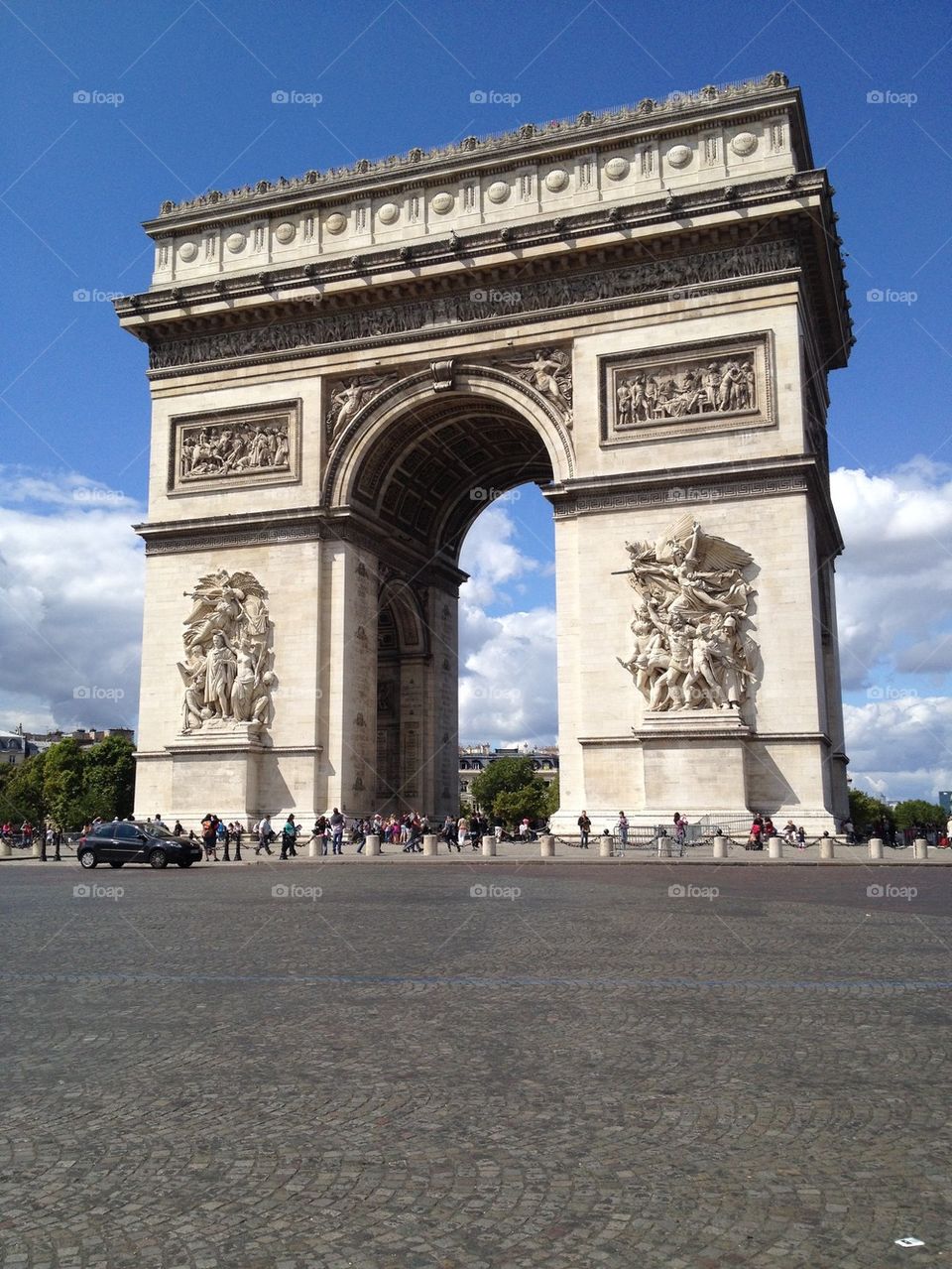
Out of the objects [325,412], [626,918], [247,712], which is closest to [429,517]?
[325,412]

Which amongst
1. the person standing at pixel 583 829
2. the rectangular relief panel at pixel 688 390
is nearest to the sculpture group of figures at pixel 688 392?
the rectangular relief panel at pixel 688 390

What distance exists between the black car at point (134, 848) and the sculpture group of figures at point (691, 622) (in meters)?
11.3

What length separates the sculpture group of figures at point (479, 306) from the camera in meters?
28.6

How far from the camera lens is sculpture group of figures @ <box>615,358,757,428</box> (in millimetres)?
28375

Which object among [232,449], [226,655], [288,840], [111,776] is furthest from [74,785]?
[288,840]

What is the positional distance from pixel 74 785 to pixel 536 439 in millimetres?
53596

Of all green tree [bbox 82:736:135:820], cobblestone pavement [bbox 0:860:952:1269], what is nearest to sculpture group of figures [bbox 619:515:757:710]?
cobblestone pavement [bbox 0:860:952:1269]

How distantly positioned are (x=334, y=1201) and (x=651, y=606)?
24861 millimetres

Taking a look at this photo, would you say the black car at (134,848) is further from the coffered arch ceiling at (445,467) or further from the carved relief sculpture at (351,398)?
the carved relief sculpture at (351,398)

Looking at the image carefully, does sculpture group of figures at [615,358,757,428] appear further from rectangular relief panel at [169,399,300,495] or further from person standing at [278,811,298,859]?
person standing at [278,811,298,859]

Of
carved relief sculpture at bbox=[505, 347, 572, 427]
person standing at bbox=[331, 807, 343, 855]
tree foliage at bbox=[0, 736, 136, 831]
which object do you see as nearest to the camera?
person standing at bbox=[331, 807, 343, 855]

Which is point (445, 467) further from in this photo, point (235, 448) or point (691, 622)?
point (691, 622)

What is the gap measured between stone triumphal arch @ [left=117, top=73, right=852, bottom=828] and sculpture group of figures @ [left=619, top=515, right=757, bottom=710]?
8 cm

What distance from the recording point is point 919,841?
26406 millimetres
